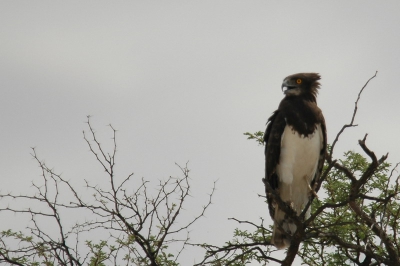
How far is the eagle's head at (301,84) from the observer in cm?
898

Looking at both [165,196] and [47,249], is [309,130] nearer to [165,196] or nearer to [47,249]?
[165,196]

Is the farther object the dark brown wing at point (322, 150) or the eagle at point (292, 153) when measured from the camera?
the dark brown wing at point (322, 150)

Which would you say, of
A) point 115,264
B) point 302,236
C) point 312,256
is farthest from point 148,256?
point 312,256

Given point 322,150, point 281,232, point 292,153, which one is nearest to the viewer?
point 281,232

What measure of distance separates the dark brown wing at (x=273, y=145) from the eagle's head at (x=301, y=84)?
21.2 inches

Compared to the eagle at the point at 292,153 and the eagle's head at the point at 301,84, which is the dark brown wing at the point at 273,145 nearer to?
the eagle at the point at 292,153

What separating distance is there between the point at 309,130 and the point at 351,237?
2222mm

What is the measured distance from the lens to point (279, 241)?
828 centimetres

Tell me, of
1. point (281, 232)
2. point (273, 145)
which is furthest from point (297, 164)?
point (281, 232)

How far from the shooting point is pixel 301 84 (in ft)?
29.7

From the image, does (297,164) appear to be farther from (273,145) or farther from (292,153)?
(273,145)

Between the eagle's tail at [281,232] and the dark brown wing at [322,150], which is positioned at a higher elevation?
the dark brown wing at [322,150]

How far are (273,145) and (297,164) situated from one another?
385 mm

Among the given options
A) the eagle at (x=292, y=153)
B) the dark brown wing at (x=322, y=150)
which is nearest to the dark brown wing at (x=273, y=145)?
the eagle at (x=292, y=153)
